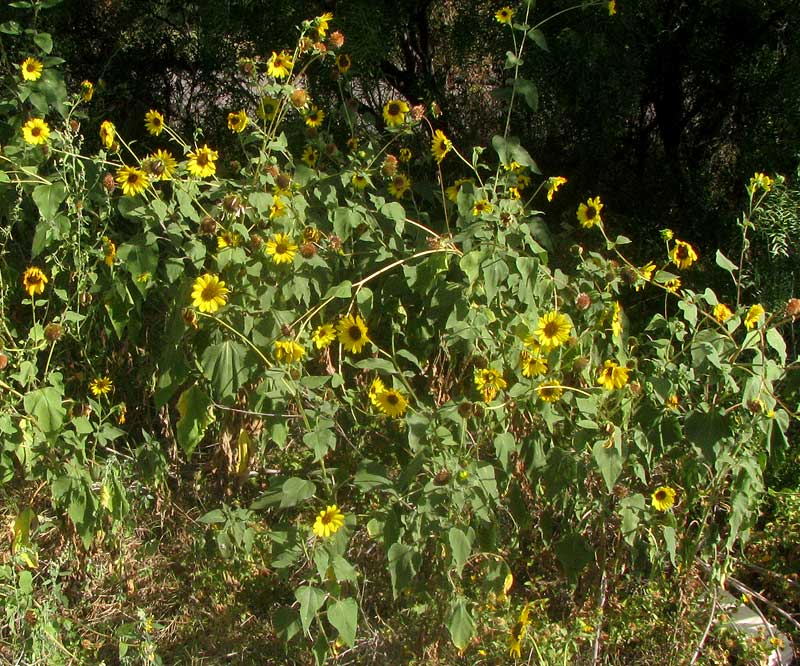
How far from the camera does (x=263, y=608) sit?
2.99 m

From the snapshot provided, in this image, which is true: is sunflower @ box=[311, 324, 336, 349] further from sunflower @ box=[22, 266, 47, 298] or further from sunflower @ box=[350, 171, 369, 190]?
sunflower @ box=[22, 266, 47, 298]

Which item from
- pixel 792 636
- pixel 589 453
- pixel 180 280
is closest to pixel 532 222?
pixel 589 453

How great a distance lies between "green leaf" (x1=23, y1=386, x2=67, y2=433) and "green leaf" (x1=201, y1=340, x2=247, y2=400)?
0.47m

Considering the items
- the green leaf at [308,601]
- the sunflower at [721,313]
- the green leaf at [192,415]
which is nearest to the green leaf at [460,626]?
the green leaf at [308,601]

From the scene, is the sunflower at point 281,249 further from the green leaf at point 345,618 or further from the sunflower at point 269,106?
the green leaf at point 345,618

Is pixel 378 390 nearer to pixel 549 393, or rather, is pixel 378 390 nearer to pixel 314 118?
pixel 549 393

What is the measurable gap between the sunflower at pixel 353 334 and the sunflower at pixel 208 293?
0.34 meters

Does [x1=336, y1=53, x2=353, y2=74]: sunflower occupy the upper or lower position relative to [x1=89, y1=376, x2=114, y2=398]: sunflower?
upper

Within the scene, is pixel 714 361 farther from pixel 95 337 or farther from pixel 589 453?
pixel 95 337

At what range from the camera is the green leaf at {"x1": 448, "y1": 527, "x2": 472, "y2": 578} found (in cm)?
234

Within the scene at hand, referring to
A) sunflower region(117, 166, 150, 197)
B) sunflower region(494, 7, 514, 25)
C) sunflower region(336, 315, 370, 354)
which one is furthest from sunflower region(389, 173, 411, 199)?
sunflower region(117, 166, 150, 197)

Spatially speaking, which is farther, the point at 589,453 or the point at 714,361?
the point at 589,453

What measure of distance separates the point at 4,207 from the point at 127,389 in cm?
74

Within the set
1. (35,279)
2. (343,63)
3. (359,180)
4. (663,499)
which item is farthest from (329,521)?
(343,63)
